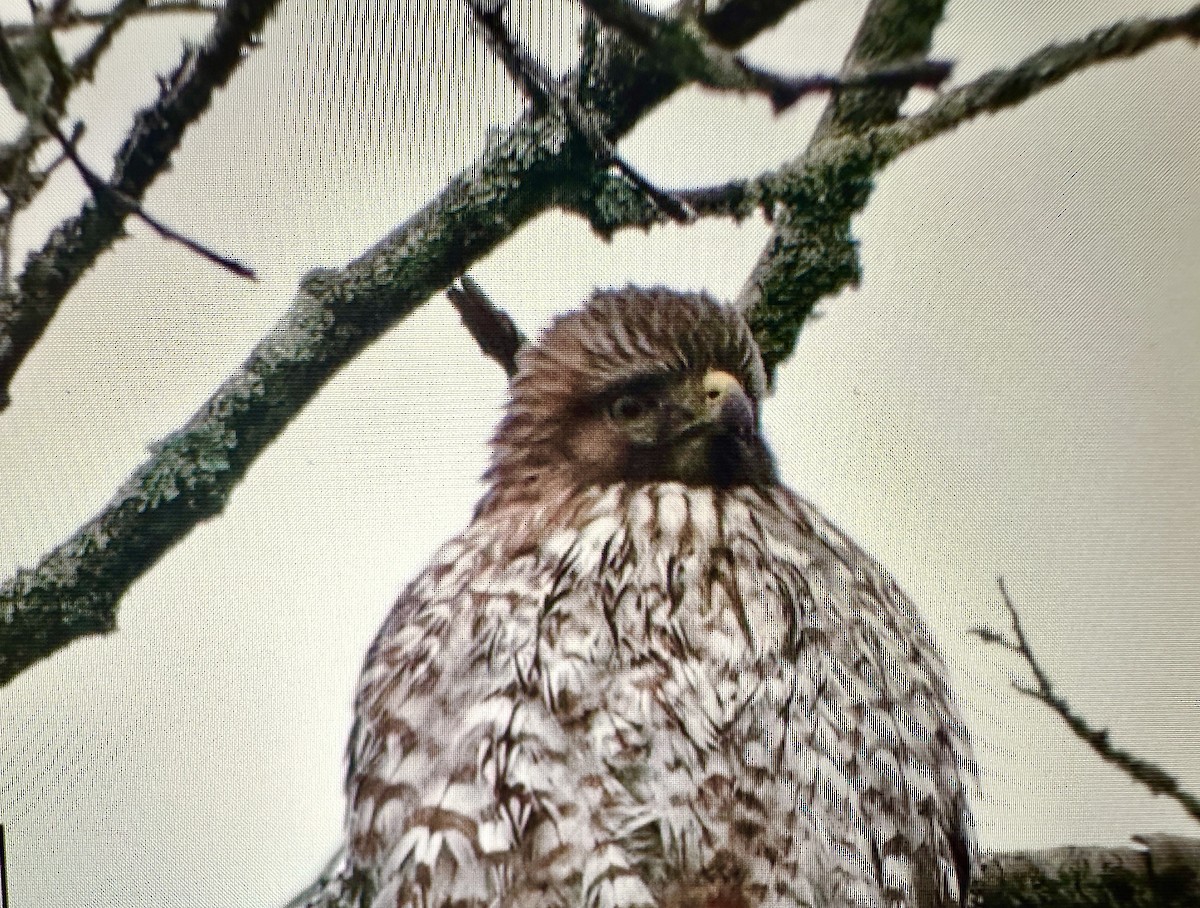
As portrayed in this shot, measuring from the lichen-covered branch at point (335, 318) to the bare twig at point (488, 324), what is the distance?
2cm

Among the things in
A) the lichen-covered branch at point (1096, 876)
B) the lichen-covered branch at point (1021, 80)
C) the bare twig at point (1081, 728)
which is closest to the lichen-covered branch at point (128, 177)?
the lichen-covered branch at point (1021, 80)

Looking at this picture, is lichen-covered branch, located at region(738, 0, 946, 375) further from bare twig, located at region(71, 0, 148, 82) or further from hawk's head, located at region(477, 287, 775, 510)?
bare twig, located at region(71, 0, 148, 82)

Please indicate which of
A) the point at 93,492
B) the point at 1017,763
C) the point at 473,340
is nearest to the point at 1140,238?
the point at 1017,763

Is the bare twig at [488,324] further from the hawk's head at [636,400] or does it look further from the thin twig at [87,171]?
the thin twig at [87,171]

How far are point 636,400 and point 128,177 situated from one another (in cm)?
52

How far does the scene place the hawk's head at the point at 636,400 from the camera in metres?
0.88

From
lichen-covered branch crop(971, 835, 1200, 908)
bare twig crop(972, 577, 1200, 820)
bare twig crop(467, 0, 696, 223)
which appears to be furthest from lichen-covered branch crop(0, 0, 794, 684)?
lichen-covered branch crop(971, 835, 1200, 908)

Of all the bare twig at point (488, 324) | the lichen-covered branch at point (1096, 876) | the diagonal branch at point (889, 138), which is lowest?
the lichen-covered branch at point (1096, 876)

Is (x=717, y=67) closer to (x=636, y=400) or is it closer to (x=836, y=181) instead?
(x=836, y=181)

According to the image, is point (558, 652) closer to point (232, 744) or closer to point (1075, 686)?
point (232, 744)

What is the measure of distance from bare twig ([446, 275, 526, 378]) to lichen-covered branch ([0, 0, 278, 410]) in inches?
11.8

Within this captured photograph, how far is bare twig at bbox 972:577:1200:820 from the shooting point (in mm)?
875

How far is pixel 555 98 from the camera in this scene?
94cm

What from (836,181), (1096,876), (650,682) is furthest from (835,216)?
(1096,876)
